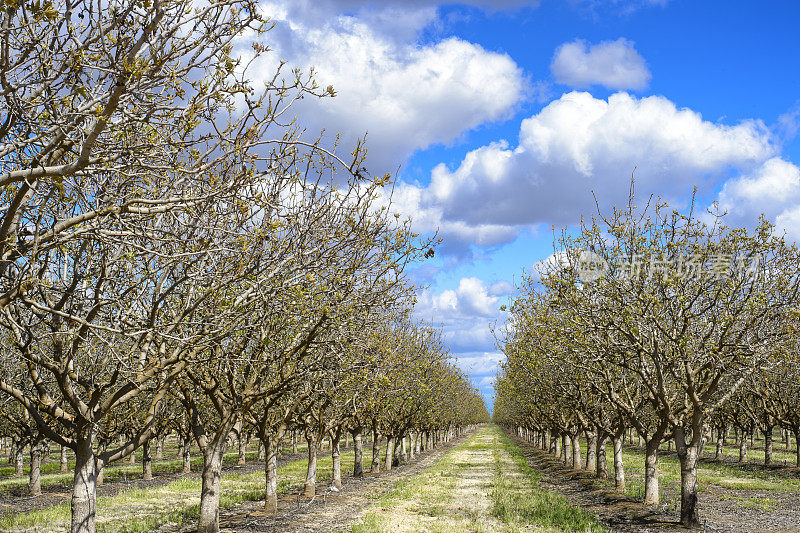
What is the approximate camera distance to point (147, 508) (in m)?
29.3

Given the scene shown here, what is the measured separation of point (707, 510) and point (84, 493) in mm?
24914

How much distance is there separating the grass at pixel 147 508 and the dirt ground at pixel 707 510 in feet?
56.4

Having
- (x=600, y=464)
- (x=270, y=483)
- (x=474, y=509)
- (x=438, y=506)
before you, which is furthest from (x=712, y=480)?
(x=270, y=483)

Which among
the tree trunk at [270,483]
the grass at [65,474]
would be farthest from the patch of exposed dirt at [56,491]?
the tree trunk at [270,483]

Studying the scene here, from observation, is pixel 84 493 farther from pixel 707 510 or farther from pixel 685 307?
pixel 707 510

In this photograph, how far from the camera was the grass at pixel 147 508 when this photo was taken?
2423cm

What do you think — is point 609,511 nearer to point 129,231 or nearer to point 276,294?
point 276,294

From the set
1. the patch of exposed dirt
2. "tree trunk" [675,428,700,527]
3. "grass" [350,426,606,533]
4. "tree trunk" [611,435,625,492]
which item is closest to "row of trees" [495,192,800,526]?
"tree trunk" [675,428,700,527]

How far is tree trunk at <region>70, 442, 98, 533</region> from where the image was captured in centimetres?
1269

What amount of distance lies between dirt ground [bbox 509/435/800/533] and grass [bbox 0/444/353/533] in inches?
677

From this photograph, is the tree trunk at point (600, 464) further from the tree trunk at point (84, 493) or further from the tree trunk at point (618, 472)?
the tree trunk at point (84, 493)

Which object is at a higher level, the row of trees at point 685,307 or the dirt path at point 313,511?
the row of trees at point 685,307

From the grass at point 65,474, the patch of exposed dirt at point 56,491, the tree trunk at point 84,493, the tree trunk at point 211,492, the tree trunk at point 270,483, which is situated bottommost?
the grass at point 65,474

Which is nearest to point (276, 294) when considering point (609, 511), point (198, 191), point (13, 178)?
point (198, 191)
